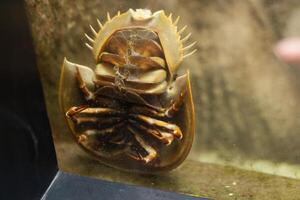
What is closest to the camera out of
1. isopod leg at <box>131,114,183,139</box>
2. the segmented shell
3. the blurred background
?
the blurred background

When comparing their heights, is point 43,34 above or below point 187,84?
above

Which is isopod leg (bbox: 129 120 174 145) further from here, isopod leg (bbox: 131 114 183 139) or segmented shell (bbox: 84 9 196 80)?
segmented shell (bbox: 84 9 196 80)

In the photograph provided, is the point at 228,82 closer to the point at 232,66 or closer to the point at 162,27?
the point at 232,66

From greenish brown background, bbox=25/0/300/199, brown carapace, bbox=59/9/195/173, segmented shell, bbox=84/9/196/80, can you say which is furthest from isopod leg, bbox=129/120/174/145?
segmented shell, bbox=84/9/196/80

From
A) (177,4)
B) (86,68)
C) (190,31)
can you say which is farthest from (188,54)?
(86,68)

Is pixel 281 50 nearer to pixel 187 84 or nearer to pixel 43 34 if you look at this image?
pixel 187 84

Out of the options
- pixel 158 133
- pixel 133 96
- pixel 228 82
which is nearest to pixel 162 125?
pixel 158 133

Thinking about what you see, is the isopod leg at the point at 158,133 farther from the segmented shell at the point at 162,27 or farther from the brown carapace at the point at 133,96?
the segmented shell at the point at 162,27

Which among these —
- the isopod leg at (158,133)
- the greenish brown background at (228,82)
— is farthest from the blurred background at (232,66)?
the isopod leg at (158,133)
